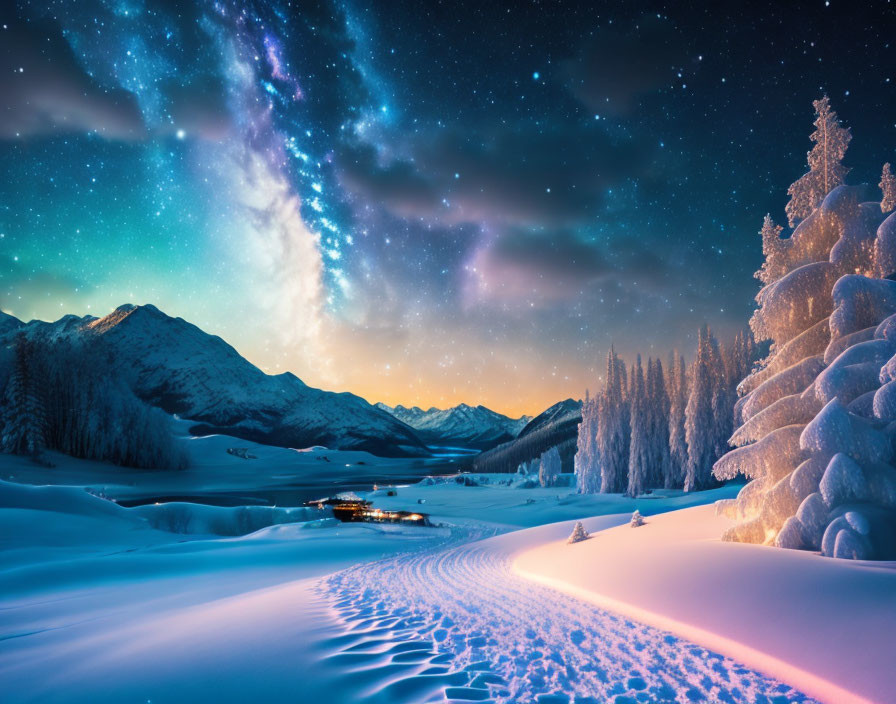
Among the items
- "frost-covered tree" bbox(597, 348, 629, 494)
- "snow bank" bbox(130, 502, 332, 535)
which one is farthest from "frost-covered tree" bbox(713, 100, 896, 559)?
"frost-covered tree" bbox(597, 348, 629, 494)

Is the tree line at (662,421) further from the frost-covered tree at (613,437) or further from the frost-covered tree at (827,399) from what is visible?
the frost-covered tree at (827,399)

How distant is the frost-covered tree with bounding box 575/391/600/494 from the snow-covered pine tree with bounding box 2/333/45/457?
66240 mm

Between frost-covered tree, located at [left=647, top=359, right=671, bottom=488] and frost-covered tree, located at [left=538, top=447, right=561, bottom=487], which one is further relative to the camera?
frost-covered tree, located at [left=538, top=447, right=561, bottom=487]

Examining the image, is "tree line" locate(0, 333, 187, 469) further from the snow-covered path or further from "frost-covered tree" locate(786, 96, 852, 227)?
"frost-covered tree" locate(786, 96, 852, 227)

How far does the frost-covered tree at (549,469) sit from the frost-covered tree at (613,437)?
1501 cm

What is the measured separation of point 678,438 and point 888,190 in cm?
3965

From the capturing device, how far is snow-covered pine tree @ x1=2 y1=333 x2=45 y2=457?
4853 cm

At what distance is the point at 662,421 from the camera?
47094 mm

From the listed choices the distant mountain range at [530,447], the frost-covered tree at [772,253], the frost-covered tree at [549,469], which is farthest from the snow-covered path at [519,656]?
the distant mountain range at [530,447]

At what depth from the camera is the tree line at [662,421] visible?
39.8 meters

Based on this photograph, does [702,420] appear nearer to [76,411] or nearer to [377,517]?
[377,517]

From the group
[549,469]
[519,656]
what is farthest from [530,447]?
[519,656]

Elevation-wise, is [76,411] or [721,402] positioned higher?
[721,402]

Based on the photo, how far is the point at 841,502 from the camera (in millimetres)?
7160
